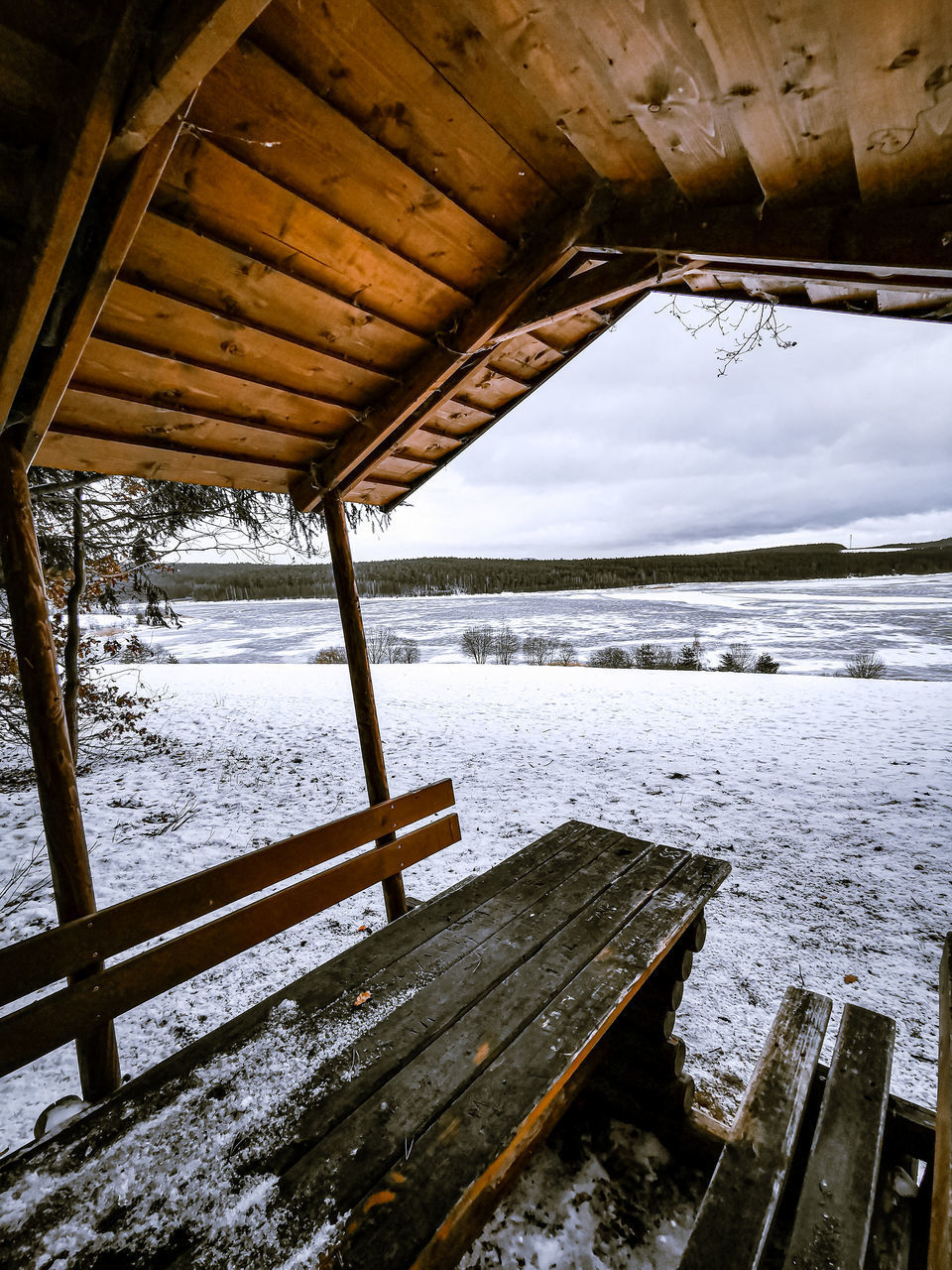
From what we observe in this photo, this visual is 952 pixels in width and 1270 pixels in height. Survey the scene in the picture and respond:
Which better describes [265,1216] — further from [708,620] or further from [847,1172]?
[708,620]

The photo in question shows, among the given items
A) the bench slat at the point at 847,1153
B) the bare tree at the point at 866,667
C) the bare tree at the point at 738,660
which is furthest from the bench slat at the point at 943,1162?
the bare tree at the point at 738,660

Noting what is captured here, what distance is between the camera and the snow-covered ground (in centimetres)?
312

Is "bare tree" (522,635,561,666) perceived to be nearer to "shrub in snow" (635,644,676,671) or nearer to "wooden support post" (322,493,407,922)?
"shrub in snow" (635,644,676,671)

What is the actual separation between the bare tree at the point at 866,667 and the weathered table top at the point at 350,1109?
14.5 m

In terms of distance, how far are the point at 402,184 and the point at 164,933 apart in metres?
2.93

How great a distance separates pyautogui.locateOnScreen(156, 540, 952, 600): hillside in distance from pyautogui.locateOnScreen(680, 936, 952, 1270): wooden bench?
52.6 m

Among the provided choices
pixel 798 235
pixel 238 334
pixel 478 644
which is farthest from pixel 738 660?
pixel 238 334

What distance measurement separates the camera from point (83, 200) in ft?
4.25

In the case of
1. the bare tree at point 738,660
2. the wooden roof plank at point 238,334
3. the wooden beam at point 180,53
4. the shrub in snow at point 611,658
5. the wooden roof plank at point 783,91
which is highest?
the wooden roof plank at point 783,91

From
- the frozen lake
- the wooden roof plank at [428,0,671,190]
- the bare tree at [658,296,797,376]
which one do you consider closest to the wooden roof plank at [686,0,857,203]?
the wooden roof plank at [428,0,671,190]

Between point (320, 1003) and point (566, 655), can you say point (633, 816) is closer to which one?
point (320, 1003)

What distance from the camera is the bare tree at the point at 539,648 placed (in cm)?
1930

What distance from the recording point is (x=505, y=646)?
70.5ft

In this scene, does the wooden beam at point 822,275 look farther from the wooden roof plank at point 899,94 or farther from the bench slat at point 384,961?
the bench slat at point 384,961
